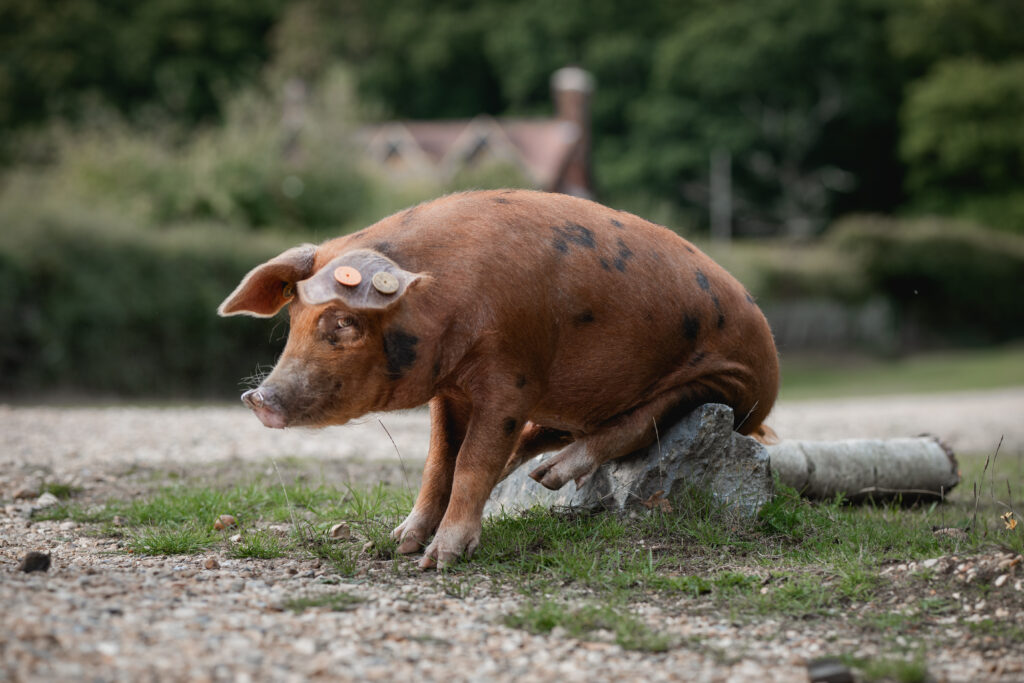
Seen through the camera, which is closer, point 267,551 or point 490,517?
point 267,551

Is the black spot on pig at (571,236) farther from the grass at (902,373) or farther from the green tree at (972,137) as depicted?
the green tree at (972,137)

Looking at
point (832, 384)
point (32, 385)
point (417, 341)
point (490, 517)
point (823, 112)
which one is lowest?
point (832, 384)

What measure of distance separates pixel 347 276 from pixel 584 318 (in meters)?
1.39

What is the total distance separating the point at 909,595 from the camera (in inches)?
197

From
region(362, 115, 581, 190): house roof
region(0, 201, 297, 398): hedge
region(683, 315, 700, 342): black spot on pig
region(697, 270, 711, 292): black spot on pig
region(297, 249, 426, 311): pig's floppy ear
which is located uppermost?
region(362, 115, 581, 190): house roof

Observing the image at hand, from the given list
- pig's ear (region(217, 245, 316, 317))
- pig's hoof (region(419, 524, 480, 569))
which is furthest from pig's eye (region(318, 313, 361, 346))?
pig's hoof (region(419, 524, 480, 569))

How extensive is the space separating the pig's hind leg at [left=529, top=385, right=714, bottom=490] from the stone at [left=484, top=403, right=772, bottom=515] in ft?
0.39

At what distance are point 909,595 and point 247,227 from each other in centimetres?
2217

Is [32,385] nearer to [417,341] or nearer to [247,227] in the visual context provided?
[247,227]

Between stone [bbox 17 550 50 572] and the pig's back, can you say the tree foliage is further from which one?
stone [bbox 17 550 50 572]

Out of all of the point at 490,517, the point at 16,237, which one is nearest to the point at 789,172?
the point at 16,237

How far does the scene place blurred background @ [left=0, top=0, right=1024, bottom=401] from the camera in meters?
25.7

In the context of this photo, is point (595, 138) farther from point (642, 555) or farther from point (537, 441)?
point (642, 555)

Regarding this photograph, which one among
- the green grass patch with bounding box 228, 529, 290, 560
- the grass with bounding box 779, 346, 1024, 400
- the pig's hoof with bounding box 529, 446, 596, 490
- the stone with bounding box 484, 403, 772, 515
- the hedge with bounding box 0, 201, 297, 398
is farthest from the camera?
the grass with bounding box 779, 346, 1024, 400
